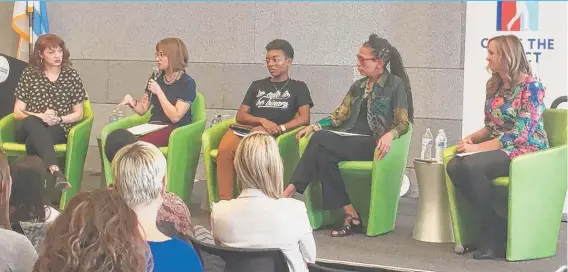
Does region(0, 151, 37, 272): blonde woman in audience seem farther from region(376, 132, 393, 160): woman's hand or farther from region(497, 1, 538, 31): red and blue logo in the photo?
region(497, 1, 538, 31): red and blue logo

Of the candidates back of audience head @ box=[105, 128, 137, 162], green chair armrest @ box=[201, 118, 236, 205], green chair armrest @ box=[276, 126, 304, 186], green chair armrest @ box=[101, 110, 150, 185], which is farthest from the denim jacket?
green chair armrest @ box=[101, 110, 150, 185]

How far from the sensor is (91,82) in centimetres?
731

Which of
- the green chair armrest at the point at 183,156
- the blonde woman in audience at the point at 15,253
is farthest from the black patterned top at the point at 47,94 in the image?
the blonde woman in audience at the point at 15,253

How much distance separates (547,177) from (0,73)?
3.97 m

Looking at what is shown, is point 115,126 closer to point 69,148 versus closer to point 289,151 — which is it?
point 69,148

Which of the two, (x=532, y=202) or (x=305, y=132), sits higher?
(x=305, y=132)

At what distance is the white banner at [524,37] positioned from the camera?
5559mm

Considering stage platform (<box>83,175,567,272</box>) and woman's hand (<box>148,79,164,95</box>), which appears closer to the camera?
stage platform (<box>83,175,567,272</box>)

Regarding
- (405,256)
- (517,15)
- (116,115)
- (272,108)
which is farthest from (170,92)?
(517,15)

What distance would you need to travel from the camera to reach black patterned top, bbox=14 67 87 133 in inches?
225

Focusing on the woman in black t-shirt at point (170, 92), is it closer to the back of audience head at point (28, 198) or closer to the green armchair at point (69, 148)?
the green armchair at point (69, 148)

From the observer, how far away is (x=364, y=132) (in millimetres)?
5109

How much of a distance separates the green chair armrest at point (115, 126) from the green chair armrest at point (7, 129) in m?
0.66

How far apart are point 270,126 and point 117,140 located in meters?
0.97
